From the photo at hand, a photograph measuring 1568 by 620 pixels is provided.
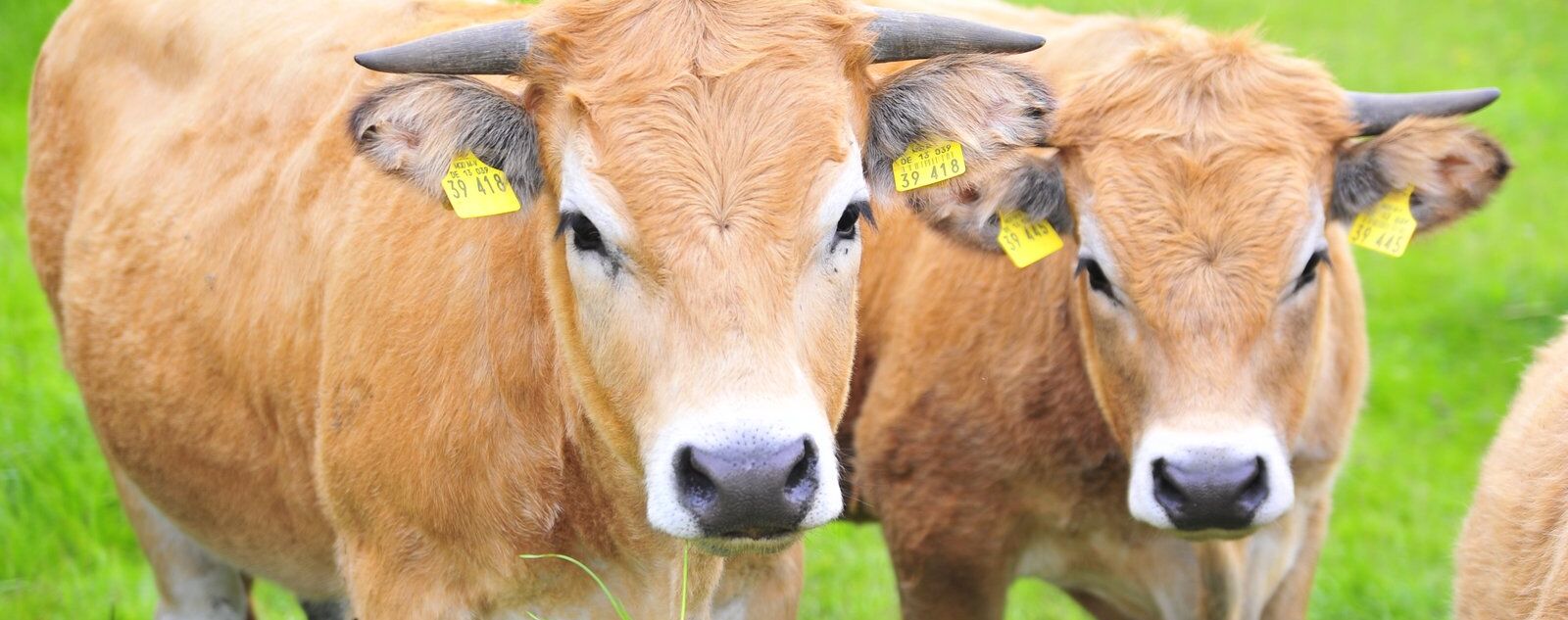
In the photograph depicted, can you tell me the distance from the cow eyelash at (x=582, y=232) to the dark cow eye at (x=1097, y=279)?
5.53 feet

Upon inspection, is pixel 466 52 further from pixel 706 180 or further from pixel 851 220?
pixel 851 220

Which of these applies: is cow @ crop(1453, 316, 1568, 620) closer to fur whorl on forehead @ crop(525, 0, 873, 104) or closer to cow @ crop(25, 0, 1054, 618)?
cow @ crop(25, 0, 1054, 618)

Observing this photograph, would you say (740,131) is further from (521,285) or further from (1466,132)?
(1466,132)

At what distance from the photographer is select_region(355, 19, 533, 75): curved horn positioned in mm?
3510

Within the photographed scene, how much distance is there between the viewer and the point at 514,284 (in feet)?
12.9

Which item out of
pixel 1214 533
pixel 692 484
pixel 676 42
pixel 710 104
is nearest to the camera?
pixel 692 484

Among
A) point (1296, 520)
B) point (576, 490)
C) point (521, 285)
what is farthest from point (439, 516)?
point (1296, 520)

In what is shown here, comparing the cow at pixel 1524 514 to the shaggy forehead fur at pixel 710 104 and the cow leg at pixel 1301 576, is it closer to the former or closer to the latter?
the cow leg at pixel 1301 576

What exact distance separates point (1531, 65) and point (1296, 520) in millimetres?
10074

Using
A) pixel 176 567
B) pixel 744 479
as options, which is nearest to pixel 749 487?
pixel 744 479

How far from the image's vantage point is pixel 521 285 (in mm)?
3920

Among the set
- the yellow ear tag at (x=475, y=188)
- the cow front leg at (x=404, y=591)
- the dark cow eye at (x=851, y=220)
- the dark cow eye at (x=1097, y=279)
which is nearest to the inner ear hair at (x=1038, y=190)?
the dark cow eye at (x=1097, y=279)

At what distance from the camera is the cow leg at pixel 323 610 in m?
5.80

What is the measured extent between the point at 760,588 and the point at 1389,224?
6.94 ft
